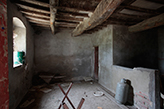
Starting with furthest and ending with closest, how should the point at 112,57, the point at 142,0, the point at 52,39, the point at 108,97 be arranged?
the point at 52,39 → the point at 112,57 → the point at 108,97 → the point at 142,0

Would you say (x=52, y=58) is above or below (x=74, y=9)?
below

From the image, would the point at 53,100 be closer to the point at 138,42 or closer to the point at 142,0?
the point at 142,0

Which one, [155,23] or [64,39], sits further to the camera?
[64,39]

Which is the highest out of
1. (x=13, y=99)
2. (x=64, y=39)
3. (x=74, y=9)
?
(x=74, y=9)

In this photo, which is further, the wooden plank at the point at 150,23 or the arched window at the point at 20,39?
the arched window at the point at 20,39

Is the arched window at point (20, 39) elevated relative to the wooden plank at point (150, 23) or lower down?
lower down

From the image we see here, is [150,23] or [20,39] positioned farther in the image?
[20,39]

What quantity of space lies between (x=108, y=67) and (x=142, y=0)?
2871mm

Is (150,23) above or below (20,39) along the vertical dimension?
above

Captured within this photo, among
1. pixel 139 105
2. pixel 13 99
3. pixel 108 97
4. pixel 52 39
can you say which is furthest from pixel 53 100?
pixel 52 39

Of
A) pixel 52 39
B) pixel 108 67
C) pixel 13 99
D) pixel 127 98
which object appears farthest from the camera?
pixel 52 39

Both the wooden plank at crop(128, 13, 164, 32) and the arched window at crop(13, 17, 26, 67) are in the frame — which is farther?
the arched window at crop(13, 17, 26, 67)

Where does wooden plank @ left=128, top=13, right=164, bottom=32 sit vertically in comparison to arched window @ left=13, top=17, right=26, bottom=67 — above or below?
above

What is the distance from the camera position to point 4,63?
50.7 inches
